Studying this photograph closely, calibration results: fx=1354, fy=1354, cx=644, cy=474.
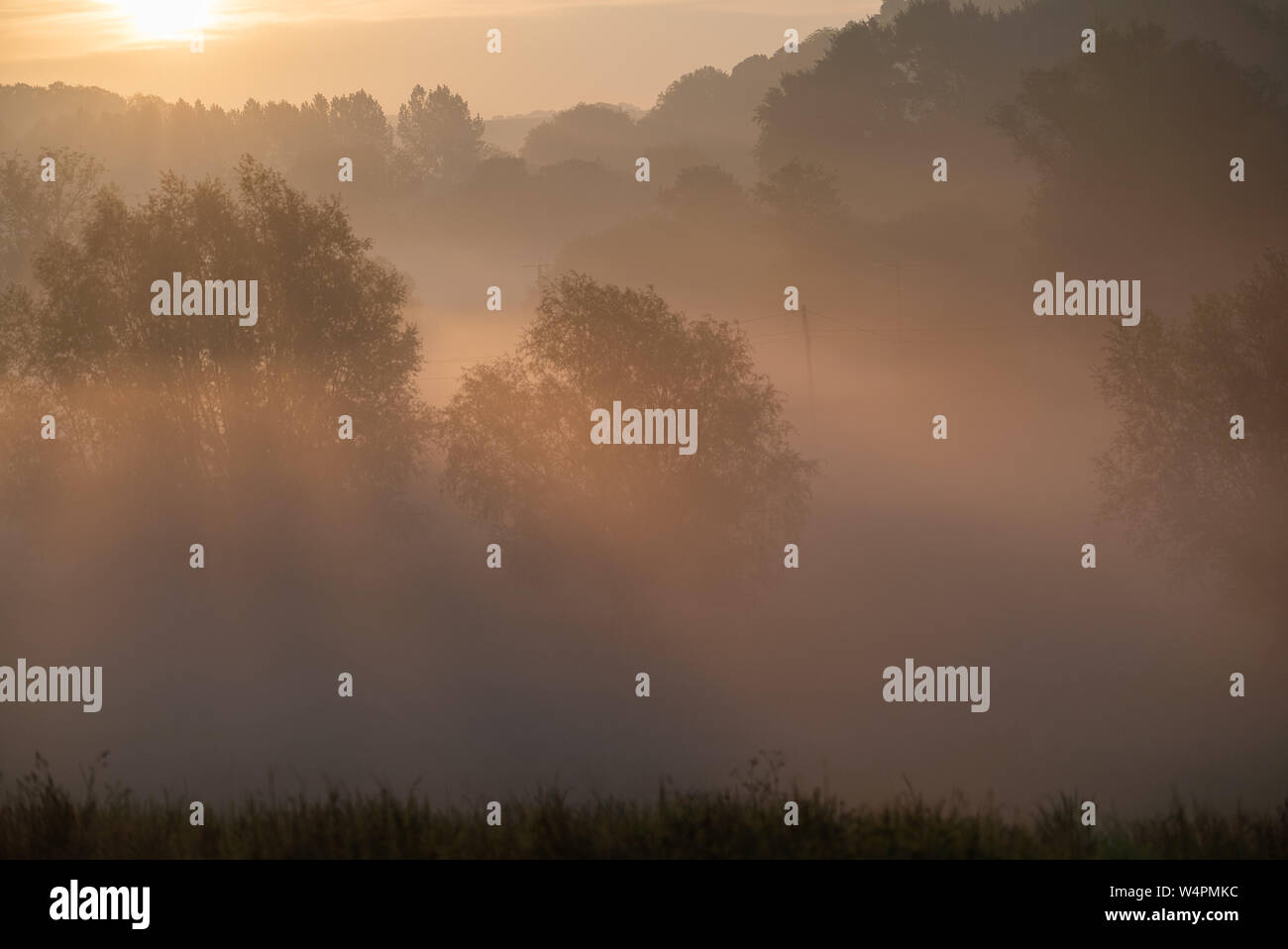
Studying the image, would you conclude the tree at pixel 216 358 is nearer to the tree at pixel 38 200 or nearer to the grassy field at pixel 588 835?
the grassy field at pixel 588 835

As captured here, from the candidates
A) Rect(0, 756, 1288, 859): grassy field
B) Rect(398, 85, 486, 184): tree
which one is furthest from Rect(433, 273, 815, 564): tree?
Rect(398, 85, 486, 184): tree

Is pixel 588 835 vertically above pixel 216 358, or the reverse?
pixel 216 358

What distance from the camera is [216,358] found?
59156 millimetres

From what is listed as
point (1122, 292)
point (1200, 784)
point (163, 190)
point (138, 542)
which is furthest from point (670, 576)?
point (1122, 292)

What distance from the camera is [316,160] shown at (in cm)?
17150

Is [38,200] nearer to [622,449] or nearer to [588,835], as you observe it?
[622,449]

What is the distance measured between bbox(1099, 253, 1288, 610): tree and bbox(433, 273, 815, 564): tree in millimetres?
12413

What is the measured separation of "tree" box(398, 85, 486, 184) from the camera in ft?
641

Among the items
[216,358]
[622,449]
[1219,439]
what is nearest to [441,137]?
[216,358]

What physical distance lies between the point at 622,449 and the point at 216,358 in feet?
67.0

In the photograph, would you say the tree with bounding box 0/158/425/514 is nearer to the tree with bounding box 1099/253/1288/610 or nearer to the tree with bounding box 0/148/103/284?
the tree with bounding box 1099/253/1288/610

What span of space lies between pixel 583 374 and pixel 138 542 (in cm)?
2192

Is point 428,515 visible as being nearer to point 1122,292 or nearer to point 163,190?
point 163,190

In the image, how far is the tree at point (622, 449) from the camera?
5016 cm
